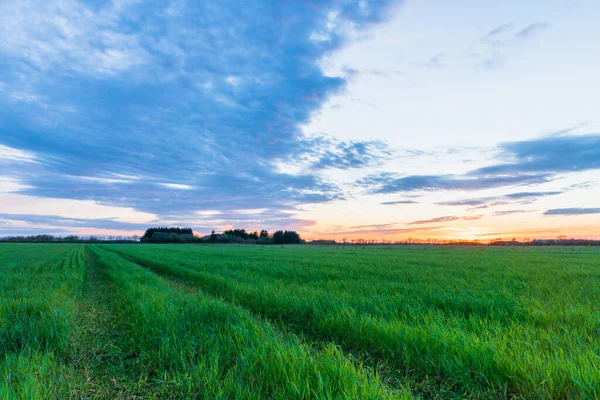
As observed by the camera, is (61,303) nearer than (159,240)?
Yes

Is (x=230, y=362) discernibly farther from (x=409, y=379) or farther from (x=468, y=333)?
(x=468, y=333)

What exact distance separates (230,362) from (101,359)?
2128mm

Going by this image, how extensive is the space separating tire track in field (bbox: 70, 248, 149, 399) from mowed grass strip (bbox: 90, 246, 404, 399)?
0.53 ft

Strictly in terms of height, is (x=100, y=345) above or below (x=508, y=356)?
below

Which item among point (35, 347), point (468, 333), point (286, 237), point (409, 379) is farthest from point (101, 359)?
point (286, 237)

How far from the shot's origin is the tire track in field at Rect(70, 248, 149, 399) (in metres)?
3.72

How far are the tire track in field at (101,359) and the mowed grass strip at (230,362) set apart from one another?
16cm

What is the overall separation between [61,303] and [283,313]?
17.8 ft

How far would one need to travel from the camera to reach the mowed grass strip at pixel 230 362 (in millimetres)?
3250

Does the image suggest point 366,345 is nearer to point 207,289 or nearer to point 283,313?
point 283,313

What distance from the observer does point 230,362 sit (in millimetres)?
4238

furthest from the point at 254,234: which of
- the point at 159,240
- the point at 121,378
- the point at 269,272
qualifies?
the point at 121,378

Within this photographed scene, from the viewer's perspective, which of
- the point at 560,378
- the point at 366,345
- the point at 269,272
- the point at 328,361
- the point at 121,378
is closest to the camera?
the point at 560,378

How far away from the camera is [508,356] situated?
3.85 m
